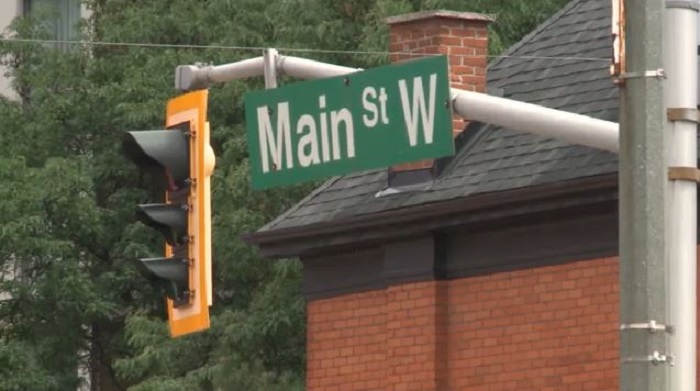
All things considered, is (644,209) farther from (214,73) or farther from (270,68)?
(214,73)

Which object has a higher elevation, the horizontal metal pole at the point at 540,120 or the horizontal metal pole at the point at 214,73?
the horizontal metal pole at the point at 214,73

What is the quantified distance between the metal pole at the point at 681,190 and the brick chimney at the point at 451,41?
36.5 feet

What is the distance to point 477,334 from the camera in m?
19.9

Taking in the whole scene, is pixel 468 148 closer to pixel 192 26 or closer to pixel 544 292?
pixel 544 292

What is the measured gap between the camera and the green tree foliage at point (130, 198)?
27.9 metres

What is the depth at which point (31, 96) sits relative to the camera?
3481 centimetres

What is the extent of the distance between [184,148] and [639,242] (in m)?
2.85

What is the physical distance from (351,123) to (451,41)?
9.53m

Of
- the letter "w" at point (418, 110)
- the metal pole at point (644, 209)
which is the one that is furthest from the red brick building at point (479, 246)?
the metal pole at point (644, 209)

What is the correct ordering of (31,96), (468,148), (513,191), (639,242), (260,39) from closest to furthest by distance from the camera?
(639,242) → (513,191) → (468,148) → (260,39) → (31,96)

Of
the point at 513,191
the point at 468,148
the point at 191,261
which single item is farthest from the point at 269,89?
the point at 468,148

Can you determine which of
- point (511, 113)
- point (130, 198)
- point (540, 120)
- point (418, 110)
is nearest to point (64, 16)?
point (130, 198)

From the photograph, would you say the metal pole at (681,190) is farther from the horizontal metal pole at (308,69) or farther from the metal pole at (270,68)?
the metal pole at (270,68)

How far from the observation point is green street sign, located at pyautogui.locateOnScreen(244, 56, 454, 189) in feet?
37.6
